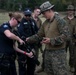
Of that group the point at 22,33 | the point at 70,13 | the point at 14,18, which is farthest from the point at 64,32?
the point at 70,13

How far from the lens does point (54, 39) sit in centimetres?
538

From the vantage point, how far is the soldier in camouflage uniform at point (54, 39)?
5.39 meters

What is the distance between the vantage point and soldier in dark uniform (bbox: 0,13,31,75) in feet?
18.1

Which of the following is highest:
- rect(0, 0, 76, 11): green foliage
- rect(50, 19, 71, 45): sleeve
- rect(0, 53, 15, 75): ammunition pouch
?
rect(0, 0, 76, 11): green foliage

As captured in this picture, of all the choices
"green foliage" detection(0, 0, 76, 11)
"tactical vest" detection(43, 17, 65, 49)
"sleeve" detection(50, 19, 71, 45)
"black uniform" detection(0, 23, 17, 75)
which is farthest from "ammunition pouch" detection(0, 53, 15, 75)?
"green foliage" detection(0, 0, 76, 11)

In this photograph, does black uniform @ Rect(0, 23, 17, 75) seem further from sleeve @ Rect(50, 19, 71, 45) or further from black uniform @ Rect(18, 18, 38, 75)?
black uniform @ Rect(18, 18, 38, 75)

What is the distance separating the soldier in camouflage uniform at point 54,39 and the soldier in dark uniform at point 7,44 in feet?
1.84

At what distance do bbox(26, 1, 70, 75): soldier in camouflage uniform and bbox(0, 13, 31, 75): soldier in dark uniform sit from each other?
562 millimetres

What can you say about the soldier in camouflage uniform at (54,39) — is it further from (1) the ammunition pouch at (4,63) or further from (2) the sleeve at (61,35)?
(1) the ammunition pouch at (4,63)

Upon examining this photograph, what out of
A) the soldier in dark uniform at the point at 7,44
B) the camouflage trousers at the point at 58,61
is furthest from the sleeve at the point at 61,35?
the soldier in dark uniform at the point at 7,44

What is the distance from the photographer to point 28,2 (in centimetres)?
6209

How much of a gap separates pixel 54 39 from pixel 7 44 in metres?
0.98

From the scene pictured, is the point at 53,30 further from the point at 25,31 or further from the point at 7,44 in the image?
the point at 25,31

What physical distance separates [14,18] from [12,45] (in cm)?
59
